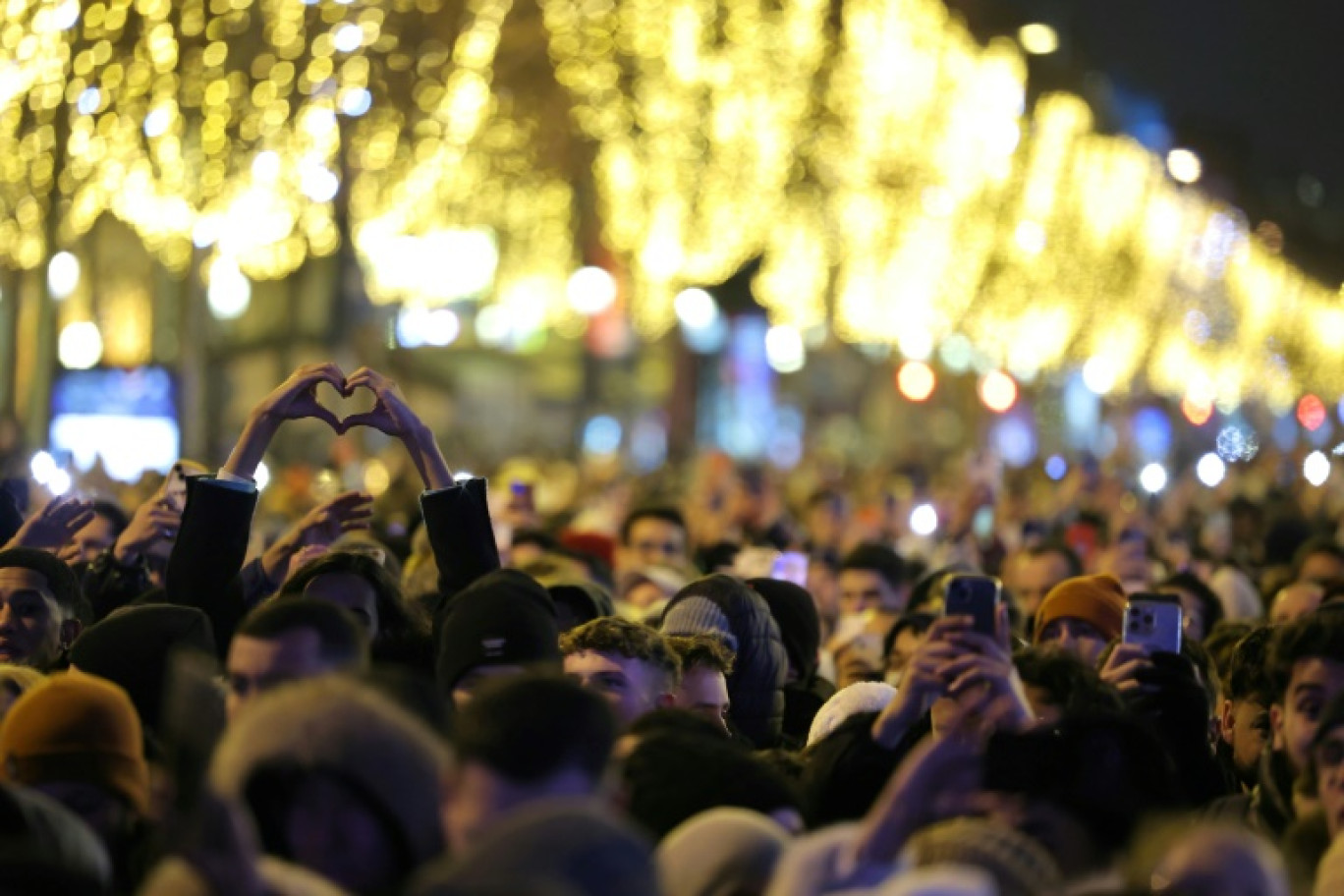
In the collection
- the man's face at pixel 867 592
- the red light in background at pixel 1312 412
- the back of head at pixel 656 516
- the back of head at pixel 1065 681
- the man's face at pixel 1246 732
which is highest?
the red light in background at pixel 1312 412

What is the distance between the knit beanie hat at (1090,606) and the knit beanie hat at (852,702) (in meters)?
2.14

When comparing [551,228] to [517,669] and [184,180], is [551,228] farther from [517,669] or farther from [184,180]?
[517,669]

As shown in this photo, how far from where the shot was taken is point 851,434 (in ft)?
322

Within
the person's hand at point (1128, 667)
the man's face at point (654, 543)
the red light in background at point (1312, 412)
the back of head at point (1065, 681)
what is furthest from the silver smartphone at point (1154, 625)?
the red light in background at point (1312, 412)

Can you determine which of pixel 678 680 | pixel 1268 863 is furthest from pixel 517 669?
pixel 1268 863

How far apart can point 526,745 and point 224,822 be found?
2.89ft

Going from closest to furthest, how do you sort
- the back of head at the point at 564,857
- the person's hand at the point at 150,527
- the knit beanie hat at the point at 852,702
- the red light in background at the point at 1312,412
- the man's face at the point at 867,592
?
the back of head at the point at 564,857 < the knit beanie hat at the point at 852,702 < the person's hand at the point at 150,527 < the man's face at the point at 867,592 < the red light in background at the point at 1312,412

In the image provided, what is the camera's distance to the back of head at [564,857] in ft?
14.3

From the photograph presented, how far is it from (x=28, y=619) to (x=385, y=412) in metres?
1.30

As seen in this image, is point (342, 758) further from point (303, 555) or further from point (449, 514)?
point (303, 555)

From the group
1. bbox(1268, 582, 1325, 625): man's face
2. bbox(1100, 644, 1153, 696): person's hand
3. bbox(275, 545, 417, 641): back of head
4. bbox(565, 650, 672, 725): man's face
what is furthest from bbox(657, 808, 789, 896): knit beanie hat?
bbox(1268, 582, 1325, 625): man's face

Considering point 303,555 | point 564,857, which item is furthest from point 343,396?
point 564,857

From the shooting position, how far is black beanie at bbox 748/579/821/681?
10188 mm

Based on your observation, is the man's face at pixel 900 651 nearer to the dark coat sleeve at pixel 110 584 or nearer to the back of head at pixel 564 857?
the dark coat sleeve at pixel 110 584
